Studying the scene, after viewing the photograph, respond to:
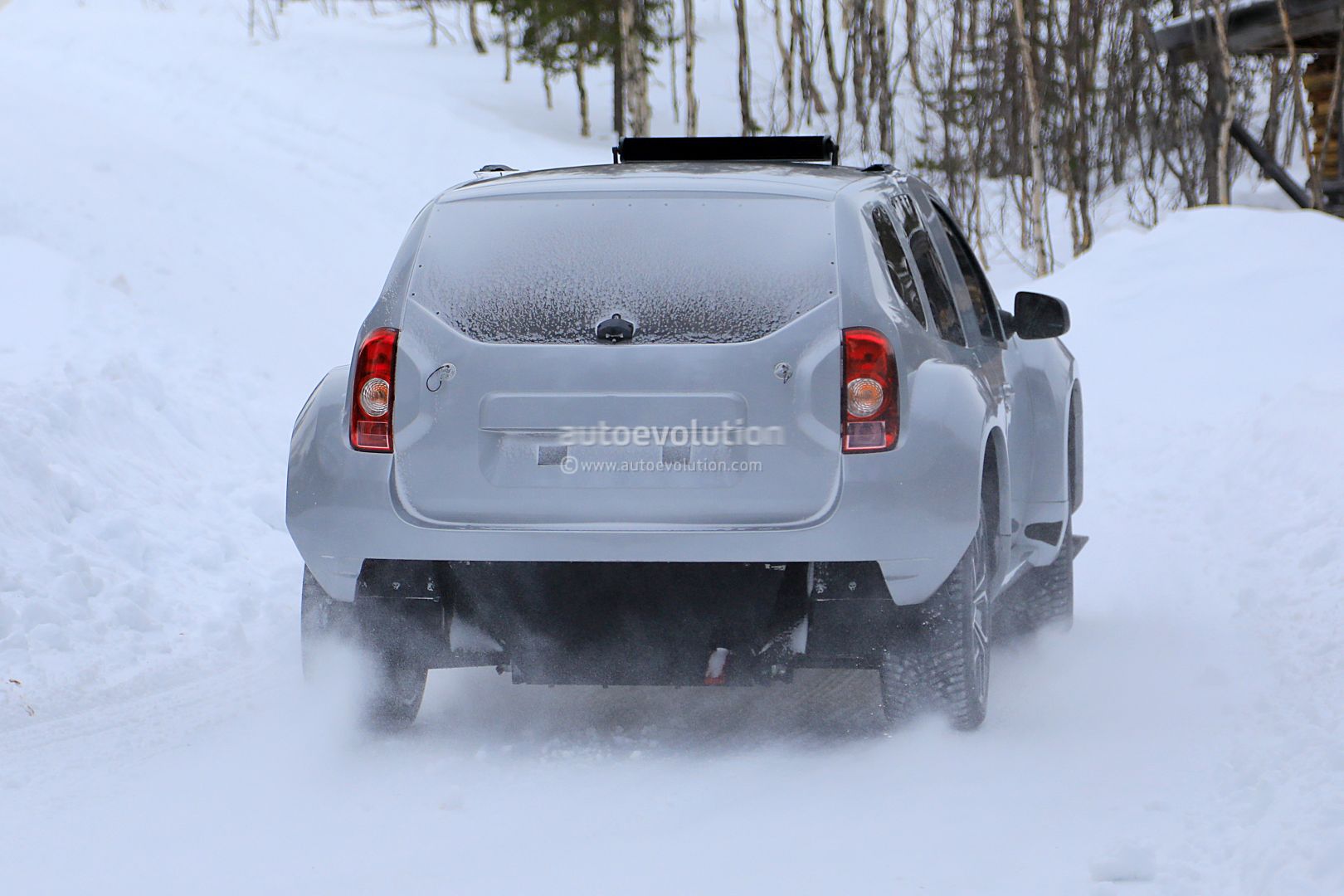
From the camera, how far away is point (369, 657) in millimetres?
4867

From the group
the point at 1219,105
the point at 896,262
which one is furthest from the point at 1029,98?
the point at 896,262

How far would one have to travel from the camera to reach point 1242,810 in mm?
4000

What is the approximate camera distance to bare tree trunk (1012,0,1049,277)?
76.6 ft

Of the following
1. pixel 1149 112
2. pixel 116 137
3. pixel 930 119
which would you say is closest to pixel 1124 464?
pixel 116 137

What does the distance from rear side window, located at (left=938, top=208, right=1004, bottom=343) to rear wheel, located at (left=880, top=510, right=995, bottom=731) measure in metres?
1.34

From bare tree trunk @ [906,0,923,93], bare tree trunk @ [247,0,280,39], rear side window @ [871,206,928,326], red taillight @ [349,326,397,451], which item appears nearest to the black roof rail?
rear side window @ [871,206,928,326]

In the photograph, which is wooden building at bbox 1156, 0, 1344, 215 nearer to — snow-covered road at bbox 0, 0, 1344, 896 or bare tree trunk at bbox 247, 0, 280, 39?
snow-covered road at bbox 0, 0, 1344, 896

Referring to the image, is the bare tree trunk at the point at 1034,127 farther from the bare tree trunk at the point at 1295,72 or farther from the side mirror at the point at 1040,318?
the side mirror at the point at 1040,318

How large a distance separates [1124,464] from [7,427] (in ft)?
21.8

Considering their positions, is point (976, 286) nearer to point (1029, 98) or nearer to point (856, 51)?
point (1029, 98)

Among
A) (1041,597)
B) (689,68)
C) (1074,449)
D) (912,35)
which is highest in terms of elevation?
(1074,449)

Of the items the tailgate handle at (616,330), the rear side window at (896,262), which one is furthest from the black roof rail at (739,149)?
the tailgate handle at (616,330)

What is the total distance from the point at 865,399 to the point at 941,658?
832mm

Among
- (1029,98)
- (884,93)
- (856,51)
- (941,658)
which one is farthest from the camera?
(856,51)
